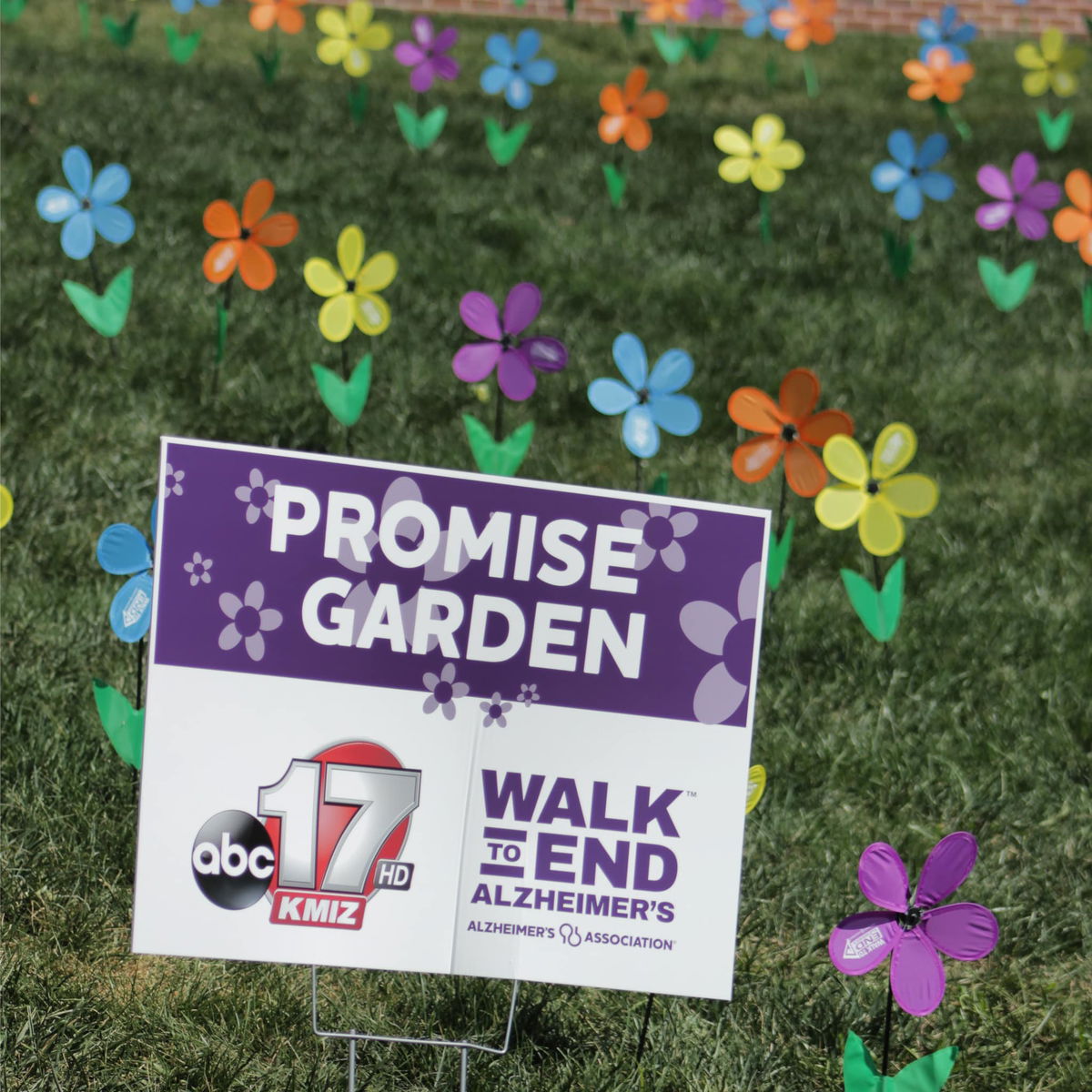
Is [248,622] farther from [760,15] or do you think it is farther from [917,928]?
[760,15]

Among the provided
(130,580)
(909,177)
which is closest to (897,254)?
(909,177)

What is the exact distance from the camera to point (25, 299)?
4453mm

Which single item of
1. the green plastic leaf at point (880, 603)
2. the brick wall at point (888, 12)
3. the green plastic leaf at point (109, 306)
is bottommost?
the green plastic leaf at point (880, 603)

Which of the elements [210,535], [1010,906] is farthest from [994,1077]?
[210,535]

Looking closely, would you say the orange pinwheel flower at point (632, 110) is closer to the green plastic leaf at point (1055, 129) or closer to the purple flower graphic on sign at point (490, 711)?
the green plastic leaf at point (1055, 129)

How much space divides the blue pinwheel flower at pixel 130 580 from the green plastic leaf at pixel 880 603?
5.51 ft

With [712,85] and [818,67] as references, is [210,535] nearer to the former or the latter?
[712,85]

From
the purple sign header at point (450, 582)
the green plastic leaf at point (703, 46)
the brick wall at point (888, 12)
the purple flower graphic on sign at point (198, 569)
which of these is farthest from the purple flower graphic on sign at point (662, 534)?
the brick wall at point (888, 12)

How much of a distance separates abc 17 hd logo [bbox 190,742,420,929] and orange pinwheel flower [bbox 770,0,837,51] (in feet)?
19.7

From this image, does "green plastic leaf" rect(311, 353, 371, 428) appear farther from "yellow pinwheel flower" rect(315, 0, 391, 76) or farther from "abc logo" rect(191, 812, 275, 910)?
"yellow pinwheel flower" rect(315, 0, 391, 76)

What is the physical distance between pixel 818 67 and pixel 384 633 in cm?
655

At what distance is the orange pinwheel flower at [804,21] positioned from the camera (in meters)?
7.03

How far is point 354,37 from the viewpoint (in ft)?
20.2

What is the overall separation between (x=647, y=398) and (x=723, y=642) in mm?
1234
